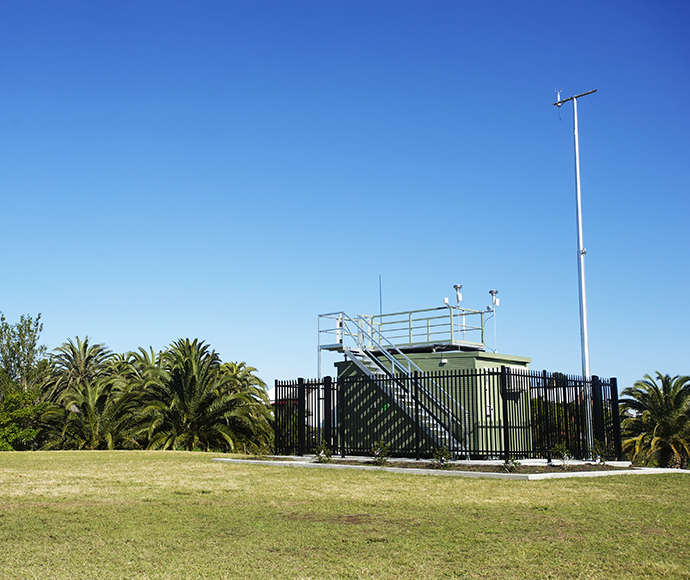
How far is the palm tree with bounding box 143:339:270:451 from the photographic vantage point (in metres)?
28.9

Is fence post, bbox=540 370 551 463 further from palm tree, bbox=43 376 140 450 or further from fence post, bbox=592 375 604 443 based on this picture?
palm tree, bbox=43 376 140 450

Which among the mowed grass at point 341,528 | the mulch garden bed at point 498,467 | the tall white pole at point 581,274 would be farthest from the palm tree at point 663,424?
the mowed grass at point 341,528

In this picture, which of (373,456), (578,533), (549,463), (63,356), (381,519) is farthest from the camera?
(63,356)

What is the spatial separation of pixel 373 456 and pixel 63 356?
38.1 metres

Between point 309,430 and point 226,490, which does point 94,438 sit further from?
point 226,490

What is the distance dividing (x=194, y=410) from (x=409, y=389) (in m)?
12.8

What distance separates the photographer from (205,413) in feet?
96.4

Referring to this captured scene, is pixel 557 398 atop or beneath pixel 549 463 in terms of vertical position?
atop

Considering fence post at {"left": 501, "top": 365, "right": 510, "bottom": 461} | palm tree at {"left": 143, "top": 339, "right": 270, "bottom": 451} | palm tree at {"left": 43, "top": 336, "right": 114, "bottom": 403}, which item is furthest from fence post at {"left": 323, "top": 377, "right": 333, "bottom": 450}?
palm tree at {"left": 43, "top": 336, "right": 114, "bottom": 403}

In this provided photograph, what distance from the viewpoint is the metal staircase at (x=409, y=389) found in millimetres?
18906

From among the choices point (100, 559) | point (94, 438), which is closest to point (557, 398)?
point (100, 559)

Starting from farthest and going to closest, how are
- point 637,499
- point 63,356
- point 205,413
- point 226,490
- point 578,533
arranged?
point 63,356 → point 205,413 → point 226,490 → point 637,499 → point 578,533

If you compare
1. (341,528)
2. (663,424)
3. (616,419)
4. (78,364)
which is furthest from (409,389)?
(78,364)

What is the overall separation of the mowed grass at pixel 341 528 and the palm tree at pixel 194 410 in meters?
15.4
